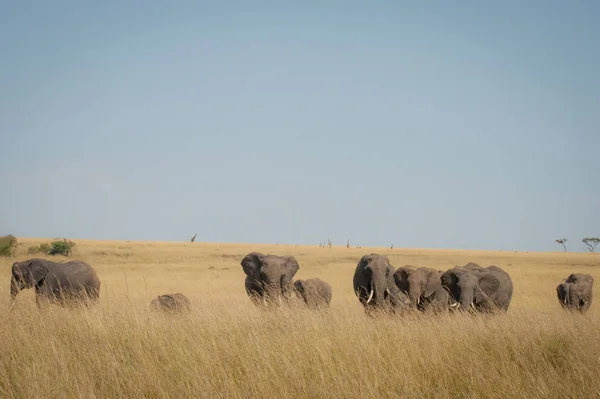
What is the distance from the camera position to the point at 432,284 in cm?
1438

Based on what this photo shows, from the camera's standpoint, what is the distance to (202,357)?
6.80 m

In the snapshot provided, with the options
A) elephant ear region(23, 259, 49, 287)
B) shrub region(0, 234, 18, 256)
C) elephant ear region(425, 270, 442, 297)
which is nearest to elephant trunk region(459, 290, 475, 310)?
elephant ear region(425, 270, 442, 297)

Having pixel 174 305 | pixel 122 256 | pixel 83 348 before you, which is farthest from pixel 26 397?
pixel 122 256

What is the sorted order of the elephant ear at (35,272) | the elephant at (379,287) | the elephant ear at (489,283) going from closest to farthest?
the elephant at (379,287) → the elephant ear at (35,272) → the elephant ear at (489,283)

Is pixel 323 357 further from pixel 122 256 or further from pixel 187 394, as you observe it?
pixel 122 256

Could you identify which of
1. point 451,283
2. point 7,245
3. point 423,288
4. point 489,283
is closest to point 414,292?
point 423,288

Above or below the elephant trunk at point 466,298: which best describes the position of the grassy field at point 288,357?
below

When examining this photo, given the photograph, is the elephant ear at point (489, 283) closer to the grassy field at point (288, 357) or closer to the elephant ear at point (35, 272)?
the grassy field at point (288, 357)

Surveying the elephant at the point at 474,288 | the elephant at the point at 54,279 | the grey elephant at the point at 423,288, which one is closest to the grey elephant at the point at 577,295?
the elephant at the point at 474,288

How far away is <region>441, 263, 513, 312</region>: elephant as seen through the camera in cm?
1382

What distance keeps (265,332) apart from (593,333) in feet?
15.4

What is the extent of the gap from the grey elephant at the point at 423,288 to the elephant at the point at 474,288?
0.21 metres

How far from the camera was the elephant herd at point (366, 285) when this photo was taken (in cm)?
1386

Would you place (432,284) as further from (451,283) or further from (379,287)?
(379,287)
